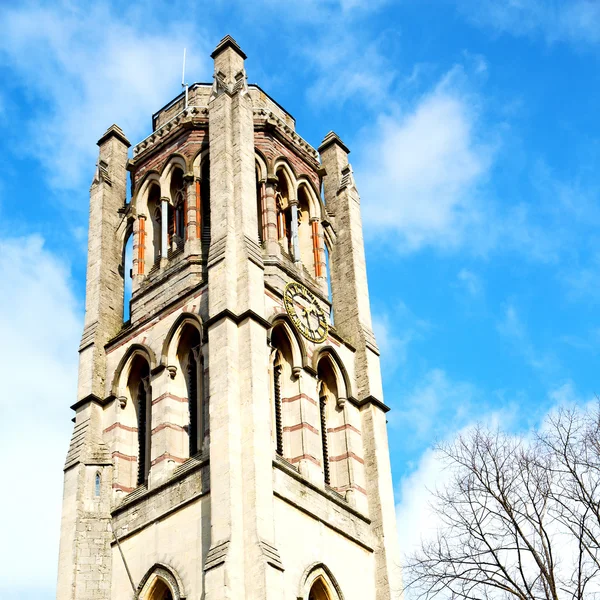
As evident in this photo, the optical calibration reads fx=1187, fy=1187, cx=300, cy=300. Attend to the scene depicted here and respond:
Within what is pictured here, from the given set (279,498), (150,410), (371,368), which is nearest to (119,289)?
(150,410)

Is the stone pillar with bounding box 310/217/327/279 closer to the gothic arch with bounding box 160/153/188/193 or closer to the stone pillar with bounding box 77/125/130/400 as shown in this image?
the gothic arch with bounding box 160/153/188/193

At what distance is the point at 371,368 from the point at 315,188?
20.9 feet

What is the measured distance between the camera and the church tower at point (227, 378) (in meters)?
25.5

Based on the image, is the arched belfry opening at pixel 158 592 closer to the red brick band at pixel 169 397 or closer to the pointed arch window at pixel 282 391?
the pointed arch window at pixel 282 391

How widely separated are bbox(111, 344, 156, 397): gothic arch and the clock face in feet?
12.1

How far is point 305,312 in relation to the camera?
100ft

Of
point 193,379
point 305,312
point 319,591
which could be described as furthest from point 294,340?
point 319,591

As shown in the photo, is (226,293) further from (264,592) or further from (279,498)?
(264,592)

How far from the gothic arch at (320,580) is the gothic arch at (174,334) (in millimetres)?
6388

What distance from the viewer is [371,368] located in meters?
31.6

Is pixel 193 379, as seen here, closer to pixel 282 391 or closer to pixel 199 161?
pixel 282 391

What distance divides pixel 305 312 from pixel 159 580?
320 inches

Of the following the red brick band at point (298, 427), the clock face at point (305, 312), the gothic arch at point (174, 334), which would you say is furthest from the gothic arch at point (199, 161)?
the red brick band at point (298, 427)

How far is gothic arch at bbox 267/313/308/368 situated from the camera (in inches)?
1155
